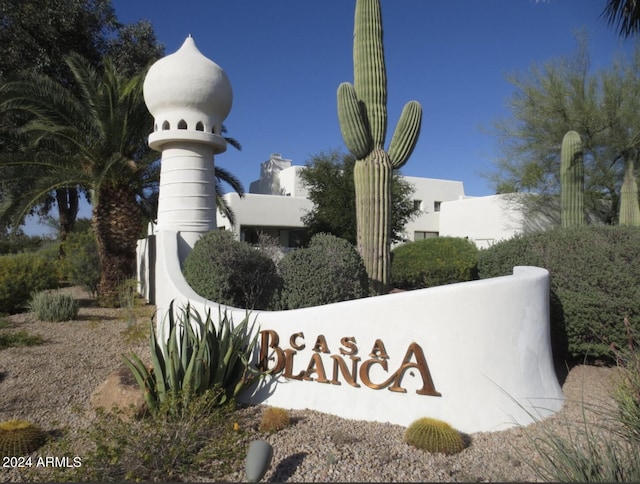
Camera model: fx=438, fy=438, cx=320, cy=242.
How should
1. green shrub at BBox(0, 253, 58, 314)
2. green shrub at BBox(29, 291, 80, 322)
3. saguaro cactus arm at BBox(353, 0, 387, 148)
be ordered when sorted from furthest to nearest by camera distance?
green shrub at BBox(0, 253, 58, 314)
green shrub at BBox(29, 291, 80, 322)
saguaro cactus arm at BBox(353, 0, 387, 148)

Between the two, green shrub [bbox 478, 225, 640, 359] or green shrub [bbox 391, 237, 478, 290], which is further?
green shrub [bbox 391, 237, 478, 290]

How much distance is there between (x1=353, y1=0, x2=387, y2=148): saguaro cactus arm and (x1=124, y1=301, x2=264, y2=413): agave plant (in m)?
5.17

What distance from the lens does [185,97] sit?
905 cm

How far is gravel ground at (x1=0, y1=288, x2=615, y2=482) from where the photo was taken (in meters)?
3.44

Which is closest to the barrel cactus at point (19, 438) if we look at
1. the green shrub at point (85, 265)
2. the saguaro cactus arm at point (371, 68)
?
the saguaro cactus arm at point (371, 68)

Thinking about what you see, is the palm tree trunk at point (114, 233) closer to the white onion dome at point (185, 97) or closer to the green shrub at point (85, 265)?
the green shrub at point (85, 265)

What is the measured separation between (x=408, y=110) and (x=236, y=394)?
20.6ft

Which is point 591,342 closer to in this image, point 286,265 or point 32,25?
point 286,265

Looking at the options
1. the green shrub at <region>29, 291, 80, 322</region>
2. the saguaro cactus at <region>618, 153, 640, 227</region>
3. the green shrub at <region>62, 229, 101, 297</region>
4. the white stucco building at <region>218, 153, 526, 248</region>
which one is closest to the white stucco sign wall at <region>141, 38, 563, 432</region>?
the green shrub at <region>29, 291, 80, 322</region>

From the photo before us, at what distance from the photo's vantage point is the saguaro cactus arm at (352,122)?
26.8ft

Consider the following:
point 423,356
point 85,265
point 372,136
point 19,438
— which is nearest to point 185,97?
point 372,136

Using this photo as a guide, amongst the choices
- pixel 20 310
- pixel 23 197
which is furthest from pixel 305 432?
Answer: pixel 23 197

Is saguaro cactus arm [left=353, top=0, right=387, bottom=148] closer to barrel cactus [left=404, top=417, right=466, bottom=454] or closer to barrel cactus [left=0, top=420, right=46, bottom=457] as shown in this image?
barrel cactus [left=404, top=417, right=466, bottom=454]

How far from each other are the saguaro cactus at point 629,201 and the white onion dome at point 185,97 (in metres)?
13.0
